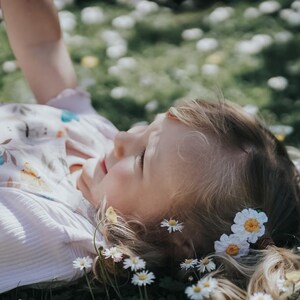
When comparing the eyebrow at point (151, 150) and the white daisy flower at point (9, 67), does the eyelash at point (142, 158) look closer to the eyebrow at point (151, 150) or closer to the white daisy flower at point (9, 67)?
the eyebrow at point (151, 150)

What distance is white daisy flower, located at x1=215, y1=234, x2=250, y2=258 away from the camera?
5.18ft

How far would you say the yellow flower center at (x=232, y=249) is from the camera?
158cm

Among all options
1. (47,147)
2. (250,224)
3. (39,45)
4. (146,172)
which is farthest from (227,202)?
(39,45)

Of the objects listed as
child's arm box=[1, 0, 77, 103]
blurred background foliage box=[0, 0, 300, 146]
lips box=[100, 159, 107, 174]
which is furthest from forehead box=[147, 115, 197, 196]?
blurred background foliage box=[0, 0, 300, 146]

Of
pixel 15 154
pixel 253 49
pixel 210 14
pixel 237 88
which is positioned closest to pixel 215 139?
pixel 15 154

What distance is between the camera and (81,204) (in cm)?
171

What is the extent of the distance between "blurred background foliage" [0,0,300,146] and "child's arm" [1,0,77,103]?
30 cm

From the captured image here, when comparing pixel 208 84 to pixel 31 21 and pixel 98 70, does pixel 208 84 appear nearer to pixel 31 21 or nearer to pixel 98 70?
pixel 98 70

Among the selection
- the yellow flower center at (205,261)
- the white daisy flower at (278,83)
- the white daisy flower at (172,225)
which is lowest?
the white daisy flower at (278,83)

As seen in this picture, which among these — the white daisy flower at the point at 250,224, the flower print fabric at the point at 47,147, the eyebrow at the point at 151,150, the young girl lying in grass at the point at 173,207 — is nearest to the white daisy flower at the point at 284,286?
the young girl lying in grass at the point at 173,207

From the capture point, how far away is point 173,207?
5.34 feet

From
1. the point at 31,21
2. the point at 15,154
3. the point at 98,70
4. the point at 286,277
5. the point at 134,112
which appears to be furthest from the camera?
the point at 98,70

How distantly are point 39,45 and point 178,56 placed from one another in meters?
0.73

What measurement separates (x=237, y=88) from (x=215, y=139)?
0.91m
